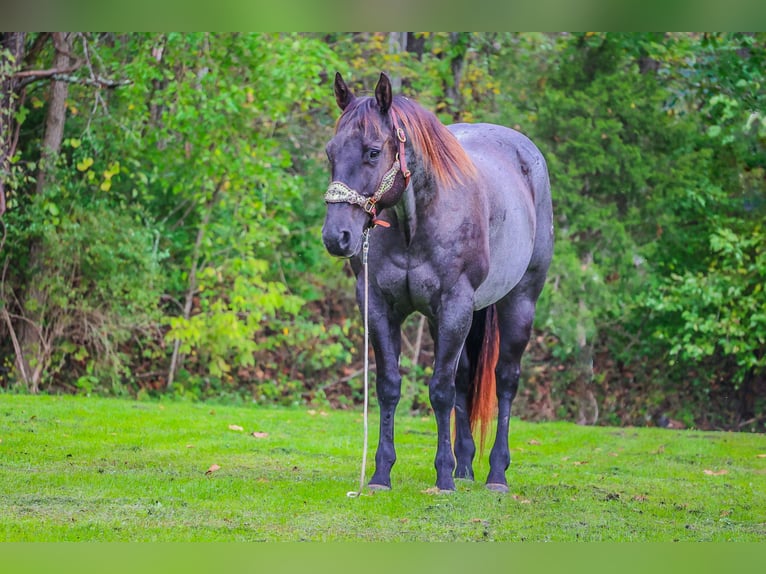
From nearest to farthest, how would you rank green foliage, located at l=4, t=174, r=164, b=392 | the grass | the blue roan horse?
the grass, the blue roan horse, green foliage, located at l=4, t=174, r=164, b=392

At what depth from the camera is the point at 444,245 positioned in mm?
5586

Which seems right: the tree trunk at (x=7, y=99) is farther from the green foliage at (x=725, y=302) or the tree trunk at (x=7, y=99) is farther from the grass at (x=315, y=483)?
the green foliage at (x=725, y=302)

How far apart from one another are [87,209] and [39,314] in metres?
1.30

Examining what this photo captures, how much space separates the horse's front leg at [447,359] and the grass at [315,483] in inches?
7.6

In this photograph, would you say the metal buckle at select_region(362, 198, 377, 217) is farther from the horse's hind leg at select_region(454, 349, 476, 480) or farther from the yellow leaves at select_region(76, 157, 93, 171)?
the yellow leaves at select_region(76, 157, 93, 171)

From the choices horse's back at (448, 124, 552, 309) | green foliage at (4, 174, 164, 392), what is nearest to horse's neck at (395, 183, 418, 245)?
horse's back at (448, 124, 552, 309)

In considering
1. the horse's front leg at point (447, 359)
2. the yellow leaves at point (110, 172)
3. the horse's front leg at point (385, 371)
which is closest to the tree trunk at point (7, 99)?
the yellow leaves at point (110, 172)

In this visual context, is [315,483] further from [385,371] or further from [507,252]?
[507,252]

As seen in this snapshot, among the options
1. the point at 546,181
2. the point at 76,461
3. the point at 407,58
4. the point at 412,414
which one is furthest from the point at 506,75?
the point at 76,461

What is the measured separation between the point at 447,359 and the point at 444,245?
2.03ft

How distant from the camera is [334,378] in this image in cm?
1351

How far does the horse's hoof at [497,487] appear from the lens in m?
6.04

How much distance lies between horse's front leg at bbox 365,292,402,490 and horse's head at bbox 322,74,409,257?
0.60 m

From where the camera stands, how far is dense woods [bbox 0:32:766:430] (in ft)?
37.2
